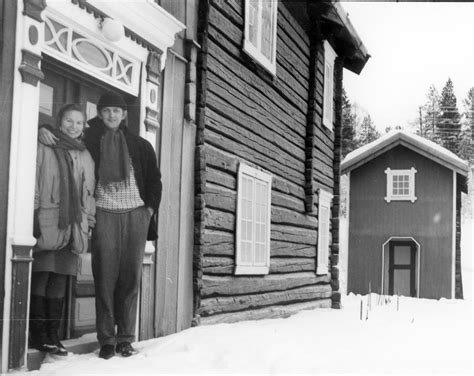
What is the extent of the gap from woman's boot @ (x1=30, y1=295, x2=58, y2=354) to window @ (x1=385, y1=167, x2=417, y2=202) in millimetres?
12571

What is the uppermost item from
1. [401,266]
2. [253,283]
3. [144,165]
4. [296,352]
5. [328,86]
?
[328,86]

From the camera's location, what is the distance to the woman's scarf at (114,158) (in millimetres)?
5039

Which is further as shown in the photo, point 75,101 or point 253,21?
point 253,21

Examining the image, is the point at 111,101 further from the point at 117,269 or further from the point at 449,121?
the point at 449,121

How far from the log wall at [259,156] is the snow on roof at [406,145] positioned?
117 inches

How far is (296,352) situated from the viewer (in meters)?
5.84

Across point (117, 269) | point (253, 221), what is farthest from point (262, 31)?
point (117, 269)

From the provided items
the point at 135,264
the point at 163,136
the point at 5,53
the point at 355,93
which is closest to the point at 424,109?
the point at 355,93

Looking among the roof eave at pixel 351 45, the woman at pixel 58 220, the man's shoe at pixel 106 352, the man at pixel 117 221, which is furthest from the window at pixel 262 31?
the man's shoe at pixel 106 352

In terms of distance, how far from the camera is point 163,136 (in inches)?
235

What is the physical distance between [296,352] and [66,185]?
2.48 m

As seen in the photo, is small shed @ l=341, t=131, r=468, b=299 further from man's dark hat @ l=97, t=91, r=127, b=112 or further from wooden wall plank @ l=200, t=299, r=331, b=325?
man's dark hat @ l=97, t=91, r=127, b=112

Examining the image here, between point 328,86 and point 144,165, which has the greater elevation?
point 328,86

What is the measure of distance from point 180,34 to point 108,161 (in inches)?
73.5
